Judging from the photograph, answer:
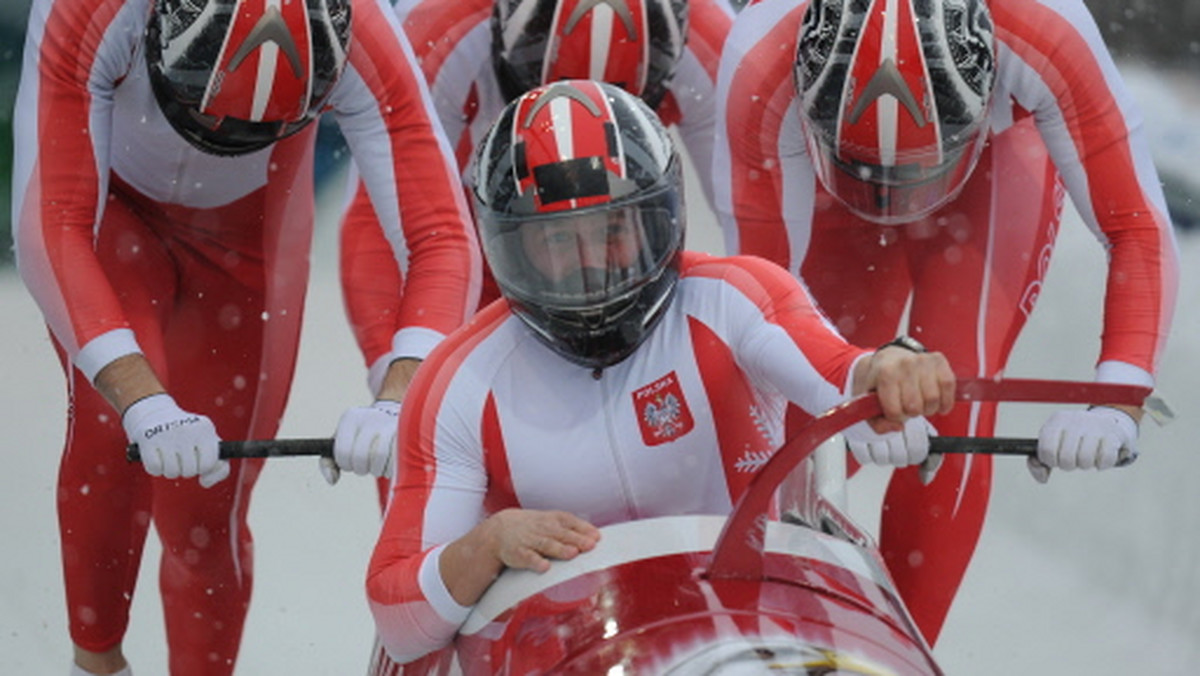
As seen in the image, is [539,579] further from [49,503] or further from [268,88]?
[49,503]

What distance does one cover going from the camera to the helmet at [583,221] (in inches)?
95.7

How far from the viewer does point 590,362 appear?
2531 millimetres

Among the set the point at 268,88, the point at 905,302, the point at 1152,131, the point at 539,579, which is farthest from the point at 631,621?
the point at 1152,131

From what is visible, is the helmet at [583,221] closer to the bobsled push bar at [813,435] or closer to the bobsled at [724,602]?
the bobsled at [724,602]

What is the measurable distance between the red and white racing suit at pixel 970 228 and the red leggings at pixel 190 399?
82 centimetres

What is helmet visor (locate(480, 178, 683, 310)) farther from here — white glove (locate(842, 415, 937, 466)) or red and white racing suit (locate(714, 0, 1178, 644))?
red and white racing suit (locate(714, 0, 1178, 644))

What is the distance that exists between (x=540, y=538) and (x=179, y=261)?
153cm

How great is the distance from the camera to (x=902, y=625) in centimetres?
217

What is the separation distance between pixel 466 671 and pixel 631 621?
0.89ft

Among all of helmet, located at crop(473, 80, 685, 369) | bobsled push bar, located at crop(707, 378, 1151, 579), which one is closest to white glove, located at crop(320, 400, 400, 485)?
helmet, located at crop(473, 80, 685, 369)

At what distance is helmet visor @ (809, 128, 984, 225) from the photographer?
3.29 meters

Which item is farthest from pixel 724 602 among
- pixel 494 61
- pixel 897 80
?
pixel 494 61

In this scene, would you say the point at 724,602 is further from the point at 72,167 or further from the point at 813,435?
the point at 72,167

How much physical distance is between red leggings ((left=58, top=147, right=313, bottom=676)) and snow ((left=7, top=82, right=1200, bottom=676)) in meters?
0.66
